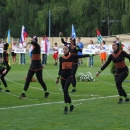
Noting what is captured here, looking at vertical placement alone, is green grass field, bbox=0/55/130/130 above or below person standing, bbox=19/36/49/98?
below

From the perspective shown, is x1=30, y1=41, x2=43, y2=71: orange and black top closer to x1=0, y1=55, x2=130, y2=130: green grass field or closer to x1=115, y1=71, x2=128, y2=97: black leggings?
x1=0, y1=55, x2=130, y2=130: green grass field

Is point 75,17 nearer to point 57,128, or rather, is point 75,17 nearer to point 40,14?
point 40,14

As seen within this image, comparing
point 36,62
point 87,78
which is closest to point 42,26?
point 87,78

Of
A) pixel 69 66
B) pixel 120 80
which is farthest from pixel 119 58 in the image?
pixel 69 66

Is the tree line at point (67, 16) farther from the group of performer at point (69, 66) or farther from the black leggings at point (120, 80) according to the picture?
the black leggings at point (120, 80)

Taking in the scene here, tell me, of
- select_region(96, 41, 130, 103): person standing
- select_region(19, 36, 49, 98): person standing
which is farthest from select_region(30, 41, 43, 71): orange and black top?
select_region(96, 41, 130, 103): person standing

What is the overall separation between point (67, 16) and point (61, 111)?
2374 inches

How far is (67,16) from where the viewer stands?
73.9m

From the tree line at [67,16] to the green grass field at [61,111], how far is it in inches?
1726

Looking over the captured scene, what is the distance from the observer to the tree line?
217 feet

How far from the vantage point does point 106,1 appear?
66.1 meters

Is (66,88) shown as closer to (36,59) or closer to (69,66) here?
(69,66)

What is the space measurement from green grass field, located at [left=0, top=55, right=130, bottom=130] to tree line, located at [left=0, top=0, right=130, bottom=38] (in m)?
43.8

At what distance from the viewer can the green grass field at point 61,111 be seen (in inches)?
464
